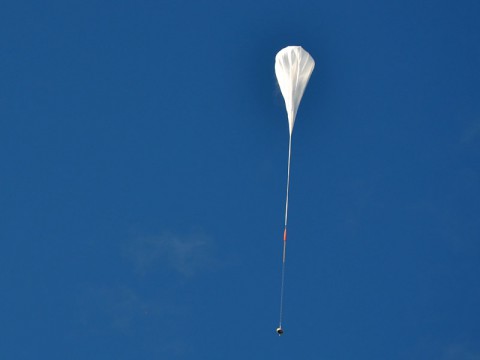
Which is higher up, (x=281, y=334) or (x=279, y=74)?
(x=279, y=74)

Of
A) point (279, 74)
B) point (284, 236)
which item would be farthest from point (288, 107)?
point (284, 236)

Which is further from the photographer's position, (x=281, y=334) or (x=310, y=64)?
(x=310, y=64)

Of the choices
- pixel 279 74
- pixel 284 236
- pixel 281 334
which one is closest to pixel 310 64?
pixel 279 74

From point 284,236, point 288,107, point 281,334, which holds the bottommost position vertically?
point 281,334

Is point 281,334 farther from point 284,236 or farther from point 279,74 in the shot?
point 279,74

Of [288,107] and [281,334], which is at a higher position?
[288,107]

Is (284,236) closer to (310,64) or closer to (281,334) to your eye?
(281,334)
